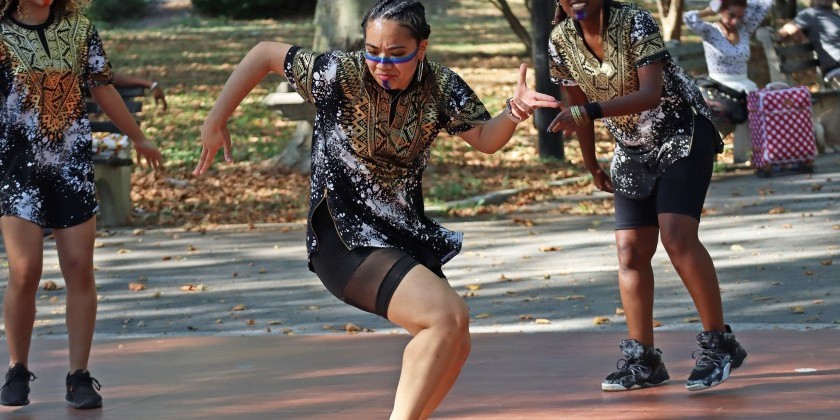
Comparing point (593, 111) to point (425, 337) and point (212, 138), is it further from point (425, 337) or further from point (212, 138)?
point (212, 138)

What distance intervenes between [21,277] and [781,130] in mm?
9095

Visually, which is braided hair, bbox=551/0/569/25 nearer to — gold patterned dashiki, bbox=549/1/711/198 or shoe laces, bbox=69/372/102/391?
gold patterned dashiki, bbox=549/1/711/198

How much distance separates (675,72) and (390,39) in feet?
5.61

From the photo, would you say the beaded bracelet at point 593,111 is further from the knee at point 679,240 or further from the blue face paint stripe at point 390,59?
the blue face paint stripe at point 390,59

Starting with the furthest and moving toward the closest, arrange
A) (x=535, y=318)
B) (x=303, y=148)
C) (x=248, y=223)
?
(x=303, y=148)
(x=248, y=223)
(x=535, y=318)

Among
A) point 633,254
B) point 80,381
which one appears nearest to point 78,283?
point 80,381

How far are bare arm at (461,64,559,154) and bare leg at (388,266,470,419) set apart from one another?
1.92 ft

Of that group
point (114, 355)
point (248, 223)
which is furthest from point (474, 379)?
point (248, 223)

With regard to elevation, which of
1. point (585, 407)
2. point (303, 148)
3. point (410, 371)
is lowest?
point (303, 148)

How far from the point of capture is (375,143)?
4793 millimetres

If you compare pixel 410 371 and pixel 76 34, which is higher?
pixel 76 34

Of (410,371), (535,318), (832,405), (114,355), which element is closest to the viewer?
(410,371)

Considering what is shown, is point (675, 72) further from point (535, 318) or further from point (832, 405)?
point (535, 318)

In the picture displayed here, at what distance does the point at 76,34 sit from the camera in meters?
6.15
